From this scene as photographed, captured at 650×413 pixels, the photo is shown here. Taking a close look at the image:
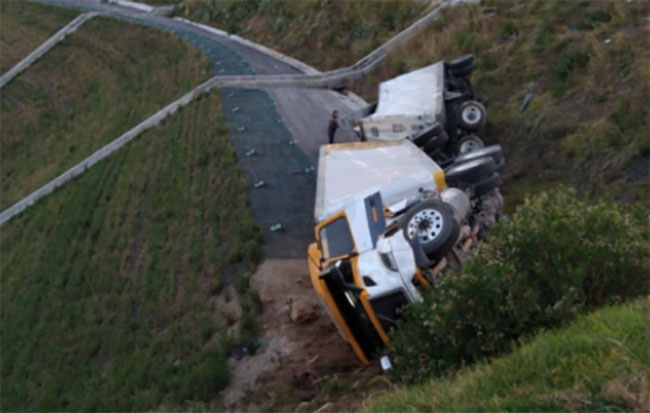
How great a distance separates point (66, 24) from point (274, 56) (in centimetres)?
1919

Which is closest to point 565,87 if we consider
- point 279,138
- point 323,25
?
point 279,138

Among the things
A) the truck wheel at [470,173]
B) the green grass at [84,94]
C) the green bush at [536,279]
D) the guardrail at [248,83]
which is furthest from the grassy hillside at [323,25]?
the green bush at [536,279]

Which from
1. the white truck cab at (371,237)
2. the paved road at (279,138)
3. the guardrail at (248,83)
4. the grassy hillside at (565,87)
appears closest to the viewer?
the white truck cab at (371,237)

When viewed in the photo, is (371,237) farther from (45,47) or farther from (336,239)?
(45,47)

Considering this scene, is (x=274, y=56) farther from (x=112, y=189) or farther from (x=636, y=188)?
(x=636, y=188)

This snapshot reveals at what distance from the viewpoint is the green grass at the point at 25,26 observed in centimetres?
4372

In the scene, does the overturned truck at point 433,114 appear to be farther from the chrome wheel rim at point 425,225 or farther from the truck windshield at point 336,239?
the chrome wheel rim at point 425,225

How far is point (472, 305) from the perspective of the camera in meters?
6.98

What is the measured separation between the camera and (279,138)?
2027cm

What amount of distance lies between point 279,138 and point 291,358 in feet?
32.0

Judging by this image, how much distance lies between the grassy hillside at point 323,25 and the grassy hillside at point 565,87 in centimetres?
527

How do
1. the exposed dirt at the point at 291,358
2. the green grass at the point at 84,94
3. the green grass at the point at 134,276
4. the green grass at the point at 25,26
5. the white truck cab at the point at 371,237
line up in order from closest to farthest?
1. the white truck cab at the point at 371,237
2. the exposed dirt at the point at 291,358
3. the green grass at the point at 134,276
4. the green grass at the point at 84,94
5. the green grass at the point at 25,26

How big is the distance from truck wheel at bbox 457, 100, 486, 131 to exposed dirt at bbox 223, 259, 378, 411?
177 inches

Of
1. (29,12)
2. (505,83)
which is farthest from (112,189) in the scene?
(29,12)
